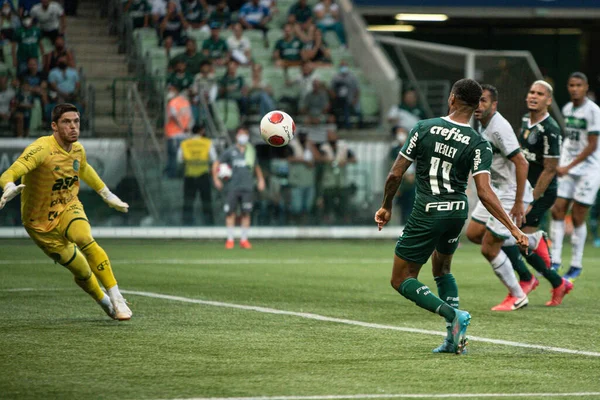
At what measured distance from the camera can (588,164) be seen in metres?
14.9

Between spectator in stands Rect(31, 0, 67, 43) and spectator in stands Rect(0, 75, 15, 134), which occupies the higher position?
spectator in stands Rect(31, 0, 67, 43)

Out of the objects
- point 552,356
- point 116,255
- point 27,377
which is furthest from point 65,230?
point 116,255

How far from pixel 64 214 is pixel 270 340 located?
2.53m

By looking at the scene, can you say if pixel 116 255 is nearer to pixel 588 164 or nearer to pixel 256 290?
pixel 256 290

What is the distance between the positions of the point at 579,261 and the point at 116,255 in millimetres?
7865

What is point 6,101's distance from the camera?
73.4 feet

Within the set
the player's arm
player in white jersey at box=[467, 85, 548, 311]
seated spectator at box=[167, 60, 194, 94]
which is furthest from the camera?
seated spectator at box=[167, 60, 194, 94]

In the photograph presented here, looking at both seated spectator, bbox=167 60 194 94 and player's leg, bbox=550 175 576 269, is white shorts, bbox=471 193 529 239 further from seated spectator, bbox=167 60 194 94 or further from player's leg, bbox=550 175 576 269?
seated spectator, bbox=167 60 194 94

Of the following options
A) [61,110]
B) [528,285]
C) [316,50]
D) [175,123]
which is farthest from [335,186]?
[61,110]

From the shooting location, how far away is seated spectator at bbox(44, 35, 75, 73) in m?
23.7

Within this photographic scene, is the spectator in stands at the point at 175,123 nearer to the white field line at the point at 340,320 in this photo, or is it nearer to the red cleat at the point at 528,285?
the white field line at the point at 340,320

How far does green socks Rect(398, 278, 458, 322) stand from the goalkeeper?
297 centimetres

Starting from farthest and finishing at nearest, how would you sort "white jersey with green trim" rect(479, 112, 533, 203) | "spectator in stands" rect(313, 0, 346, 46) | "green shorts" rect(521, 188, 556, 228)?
1. "spectator in stands" rect(313, 0, 346, 46)
2. "green shorts" rect(521, 188, 556, 228)
3. "white jersey with green trim" rect(479, 112, 533, 203)

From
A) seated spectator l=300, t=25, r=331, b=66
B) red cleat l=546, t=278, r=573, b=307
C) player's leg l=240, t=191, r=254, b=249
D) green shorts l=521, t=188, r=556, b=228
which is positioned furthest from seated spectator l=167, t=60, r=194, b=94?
red cleat l=546, t=278, r=573, b=307
